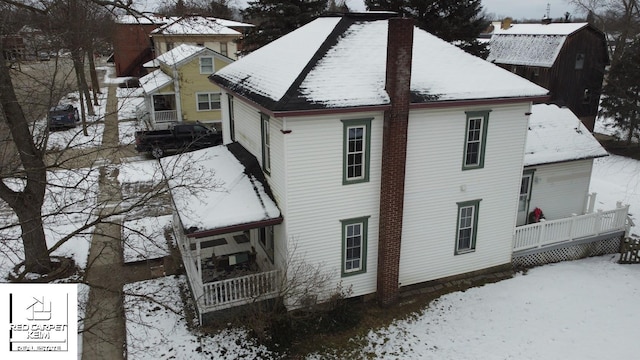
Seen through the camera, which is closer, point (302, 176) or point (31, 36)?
point (31, 36)

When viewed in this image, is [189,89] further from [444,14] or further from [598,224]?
[598,224]

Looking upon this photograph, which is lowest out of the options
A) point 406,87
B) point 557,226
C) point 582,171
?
point 557,226

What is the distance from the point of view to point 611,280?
1642 centimetres

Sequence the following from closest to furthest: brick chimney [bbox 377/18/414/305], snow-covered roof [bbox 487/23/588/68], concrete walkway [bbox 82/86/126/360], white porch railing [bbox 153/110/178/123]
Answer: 1. concrete walkway [bbox 82/86/126/360]
2. brick chimney [bbox 377/18/414/305]
3. white porch railing [bbox 153/110/178/123]
4. snow-covered roof [bbox 487/23/588/68]

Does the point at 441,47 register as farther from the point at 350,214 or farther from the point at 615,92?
the point at 615,92

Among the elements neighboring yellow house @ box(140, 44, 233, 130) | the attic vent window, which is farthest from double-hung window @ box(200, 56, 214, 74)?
the attic vent window

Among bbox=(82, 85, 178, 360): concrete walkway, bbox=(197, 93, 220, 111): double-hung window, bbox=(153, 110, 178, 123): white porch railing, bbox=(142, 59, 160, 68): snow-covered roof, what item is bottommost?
A: bbox=(82, 85, 178, 360): concrete walkway

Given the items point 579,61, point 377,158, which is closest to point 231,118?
point 377,158

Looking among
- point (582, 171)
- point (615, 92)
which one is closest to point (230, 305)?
point (582, 171)

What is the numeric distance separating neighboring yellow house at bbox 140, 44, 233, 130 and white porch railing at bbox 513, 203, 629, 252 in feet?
79.2

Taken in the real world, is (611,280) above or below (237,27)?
below

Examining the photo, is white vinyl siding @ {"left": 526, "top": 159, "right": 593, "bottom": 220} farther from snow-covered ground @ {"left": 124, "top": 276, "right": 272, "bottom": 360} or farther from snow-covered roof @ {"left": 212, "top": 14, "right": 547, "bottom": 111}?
snow-covered ground @ {"left": 124, "top": 276, "right": 272, "bottom": 360}

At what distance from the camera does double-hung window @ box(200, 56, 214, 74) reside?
34.6 meters

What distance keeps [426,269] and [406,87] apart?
19.8ft
